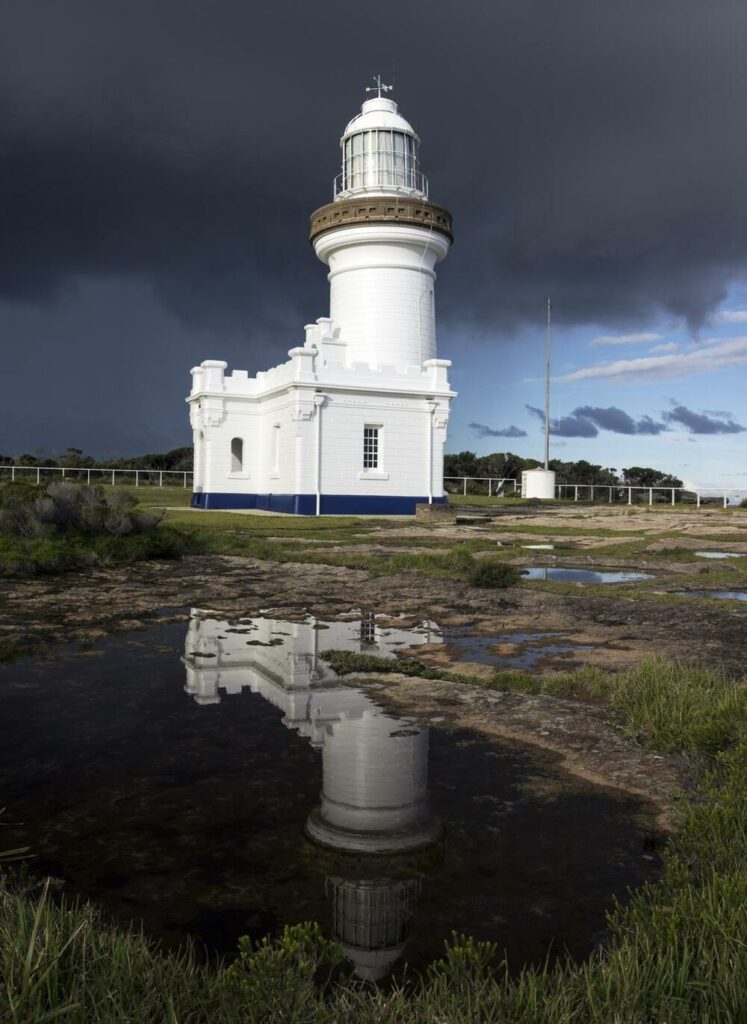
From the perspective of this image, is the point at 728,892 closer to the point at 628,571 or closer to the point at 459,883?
the point at 459,883

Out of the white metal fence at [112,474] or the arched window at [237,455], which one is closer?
the arched window at [237,455]

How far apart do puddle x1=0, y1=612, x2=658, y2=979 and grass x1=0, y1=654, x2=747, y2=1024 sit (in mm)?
181

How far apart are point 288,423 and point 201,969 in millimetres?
25143

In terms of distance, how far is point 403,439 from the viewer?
27.6 metres

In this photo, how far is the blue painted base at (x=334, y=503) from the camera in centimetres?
2622

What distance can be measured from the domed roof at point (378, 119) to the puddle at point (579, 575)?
67.5 ft

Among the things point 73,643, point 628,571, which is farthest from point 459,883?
point 628,571

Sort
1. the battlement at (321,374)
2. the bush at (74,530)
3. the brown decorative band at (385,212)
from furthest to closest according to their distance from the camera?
the brown decorative band at (385,212)
the battlement at (321,374)
the bush at (74,530)

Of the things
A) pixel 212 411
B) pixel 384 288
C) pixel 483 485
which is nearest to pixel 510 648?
pixel 384 288

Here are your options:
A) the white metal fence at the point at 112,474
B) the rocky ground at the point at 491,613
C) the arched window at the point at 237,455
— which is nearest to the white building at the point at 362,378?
the arched window at the point at 237,455

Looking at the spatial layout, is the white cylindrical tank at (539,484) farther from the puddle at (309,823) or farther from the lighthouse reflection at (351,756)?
the puddle at (309,823)

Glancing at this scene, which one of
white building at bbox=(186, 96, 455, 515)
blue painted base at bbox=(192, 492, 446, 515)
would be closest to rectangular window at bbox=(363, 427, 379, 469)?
white building at bbox=(186, 96, 455, 515)

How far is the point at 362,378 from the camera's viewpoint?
2662 centimetres

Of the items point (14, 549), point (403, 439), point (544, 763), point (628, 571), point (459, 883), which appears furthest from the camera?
point (403, 439)
